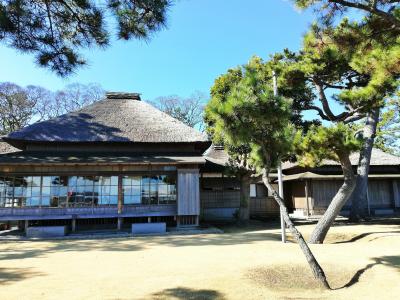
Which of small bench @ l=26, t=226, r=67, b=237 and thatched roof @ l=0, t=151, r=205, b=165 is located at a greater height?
thatched roof @ l=0, t=151, r=205, b=165

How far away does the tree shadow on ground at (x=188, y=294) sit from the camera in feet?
15.7

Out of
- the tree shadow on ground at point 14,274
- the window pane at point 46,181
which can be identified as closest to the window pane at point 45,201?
the window pane at point 46,181

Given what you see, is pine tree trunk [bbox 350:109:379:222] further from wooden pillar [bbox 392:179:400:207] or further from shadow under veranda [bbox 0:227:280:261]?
shadow under veranda [bbox 0:227:280:261]

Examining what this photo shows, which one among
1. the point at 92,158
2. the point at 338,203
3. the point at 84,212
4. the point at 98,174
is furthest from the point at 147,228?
the point at 338,203

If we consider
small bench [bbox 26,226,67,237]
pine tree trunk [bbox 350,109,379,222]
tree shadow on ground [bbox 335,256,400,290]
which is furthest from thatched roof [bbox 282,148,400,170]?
small bench [bbox 26,226,67,237]

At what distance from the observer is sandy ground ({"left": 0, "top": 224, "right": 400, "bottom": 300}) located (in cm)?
504

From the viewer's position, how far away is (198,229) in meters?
13.1

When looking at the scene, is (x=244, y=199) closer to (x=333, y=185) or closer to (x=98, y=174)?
(x=333, y=185)

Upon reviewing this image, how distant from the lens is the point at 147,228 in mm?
12602

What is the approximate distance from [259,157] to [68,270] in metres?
4.69

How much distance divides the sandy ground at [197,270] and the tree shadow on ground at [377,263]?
0.02 m

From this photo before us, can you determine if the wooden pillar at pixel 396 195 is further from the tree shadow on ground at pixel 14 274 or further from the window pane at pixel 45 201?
the tree shadow on ground at pixel 14 274

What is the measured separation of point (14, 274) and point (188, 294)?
12.4 feet

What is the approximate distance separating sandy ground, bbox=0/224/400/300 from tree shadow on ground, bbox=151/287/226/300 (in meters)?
0.01
